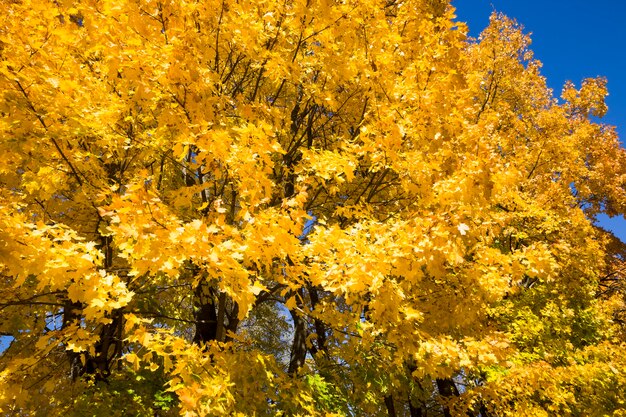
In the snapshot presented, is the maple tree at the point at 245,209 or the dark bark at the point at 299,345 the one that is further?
the dark bark at the point at 299,345

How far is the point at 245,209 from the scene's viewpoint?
3.59 metres

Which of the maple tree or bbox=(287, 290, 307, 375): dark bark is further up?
the maple tree

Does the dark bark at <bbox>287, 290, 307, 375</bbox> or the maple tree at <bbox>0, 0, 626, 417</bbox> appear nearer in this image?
the maple tree at <bbox>0, 0, 626, 417</bbox>

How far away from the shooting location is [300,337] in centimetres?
752

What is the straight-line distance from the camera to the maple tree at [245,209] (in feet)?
10.1

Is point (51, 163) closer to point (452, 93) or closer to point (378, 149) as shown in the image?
point (378, 149)

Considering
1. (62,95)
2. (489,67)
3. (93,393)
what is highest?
(489,67)

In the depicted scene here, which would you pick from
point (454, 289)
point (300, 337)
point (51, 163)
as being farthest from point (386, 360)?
point (51, 163)

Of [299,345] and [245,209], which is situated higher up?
[245,209]

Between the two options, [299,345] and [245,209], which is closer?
[245,209]

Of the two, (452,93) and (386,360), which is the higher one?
(452,93)

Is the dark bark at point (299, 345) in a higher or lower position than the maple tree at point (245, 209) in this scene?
lower

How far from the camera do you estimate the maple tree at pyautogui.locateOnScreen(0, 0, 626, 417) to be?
308 centimetres

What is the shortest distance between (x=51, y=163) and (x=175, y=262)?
224cm
